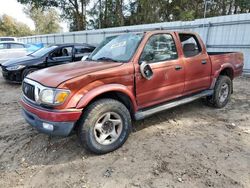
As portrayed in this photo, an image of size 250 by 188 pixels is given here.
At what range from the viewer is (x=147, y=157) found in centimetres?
324

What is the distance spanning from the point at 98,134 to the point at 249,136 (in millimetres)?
2564

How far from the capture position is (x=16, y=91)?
7348 millimetres

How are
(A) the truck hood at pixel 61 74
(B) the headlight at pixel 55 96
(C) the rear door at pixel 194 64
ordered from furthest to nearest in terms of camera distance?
(C) the rear door at pixel 194 64
(A) the truck hood at pixel 61 74
(B) the headlight at pixel 55 96

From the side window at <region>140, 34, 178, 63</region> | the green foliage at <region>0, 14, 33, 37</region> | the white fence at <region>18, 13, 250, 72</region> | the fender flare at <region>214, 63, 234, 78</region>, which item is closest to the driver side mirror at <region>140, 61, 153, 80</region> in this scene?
the side window at <region>140, 34, 178, 63</region>

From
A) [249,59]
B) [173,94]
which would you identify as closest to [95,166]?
[173,94]

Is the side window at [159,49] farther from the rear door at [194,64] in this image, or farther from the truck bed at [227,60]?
the truck bed at [227,60]

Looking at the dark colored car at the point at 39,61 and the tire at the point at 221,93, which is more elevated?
the dark colored car at the point at 39,61

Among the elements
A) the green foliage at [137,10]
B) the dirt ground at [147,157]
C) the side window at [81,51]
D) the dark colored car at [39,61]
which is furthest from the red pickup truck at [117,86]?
the green foliage at [137,10]

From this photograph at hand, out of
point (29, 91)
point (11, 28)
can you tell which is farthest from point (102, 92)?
point (11, 28)

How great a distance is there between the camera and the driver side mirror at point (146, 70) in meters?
3.50

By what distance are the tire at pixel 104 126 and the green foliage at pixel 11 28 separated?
5899 cm

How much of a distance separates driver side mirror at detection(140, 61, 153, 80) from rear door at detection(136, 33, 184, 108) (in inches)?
2.2

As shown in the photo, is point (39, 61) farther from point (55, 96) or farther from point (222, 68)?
point (222, 68)

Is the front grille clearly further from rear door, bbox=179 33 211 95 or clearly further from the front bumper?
rear door, bbox=179 33 211 95
